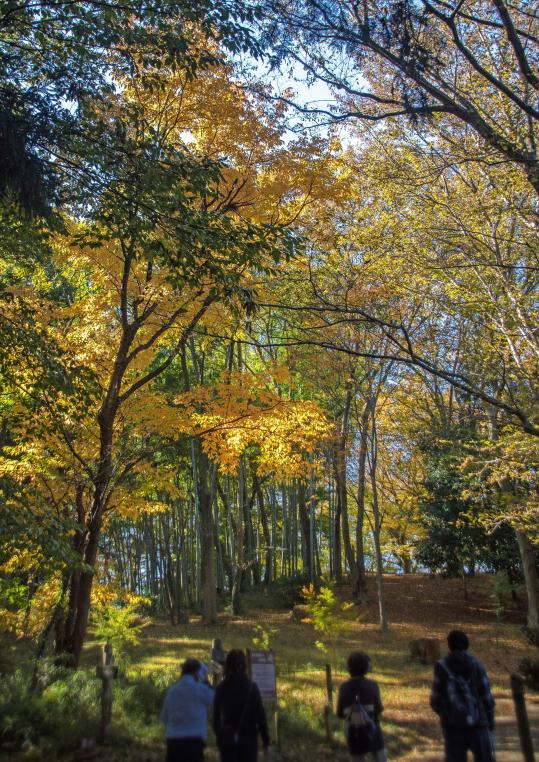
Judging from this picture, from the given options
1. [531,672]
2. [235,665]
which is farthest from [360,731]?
[531,672]

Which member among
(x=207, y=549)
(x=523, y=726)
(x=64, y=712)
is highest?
(x=207, y=549)

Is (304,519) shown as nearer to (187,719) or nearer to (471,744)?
(471,744)

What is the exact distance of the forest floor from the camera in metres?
6.43

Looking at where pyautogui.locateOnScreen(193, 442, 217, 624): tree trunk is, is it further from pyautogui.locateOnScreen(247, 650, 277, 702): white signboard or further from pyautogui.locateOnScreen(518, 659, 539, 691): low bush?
pyautogui.locateOnScreen(247, 650, 277, 702): white signboard

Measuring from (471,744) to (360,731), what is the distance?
787 millimetres

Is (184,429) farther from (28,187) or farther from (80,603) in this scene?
(28,187)

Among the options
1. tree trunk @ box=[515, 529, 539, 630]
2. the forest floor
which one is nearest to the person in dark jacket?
the forest floor

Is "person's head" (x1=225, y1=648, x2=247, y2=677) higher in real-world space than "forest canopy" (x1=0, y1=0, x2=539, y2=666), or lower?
lower

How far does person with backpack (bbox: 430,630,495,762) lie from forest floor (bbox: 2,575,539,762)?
2255mm

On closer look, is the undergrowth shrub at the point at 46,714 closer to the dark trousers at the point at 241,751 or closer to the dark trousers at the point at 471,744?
the dark trousers at the point at 241,751

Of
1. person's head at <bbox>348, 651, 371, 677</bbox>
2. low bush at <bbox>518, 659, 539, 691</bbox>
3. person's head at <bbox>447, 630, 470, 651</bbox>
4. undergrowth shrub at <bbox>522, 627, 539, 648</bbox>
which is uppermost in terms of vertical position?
person's head at <bbox>447, 630, 470, 651</bbox>

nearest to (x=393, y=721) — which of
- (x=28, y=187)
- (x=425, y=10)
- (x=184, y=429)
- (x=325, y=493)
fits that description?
(x=184, y=429)

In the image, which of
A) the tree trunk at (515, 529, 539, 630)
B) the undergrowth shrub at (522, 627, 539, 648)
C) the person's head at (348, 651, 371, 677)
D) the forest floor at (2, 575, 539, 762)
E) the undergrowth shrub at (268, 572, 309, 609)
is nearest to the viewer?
the person's head at (348, 651, 371, 677)

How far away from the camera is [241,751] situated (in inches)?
155
